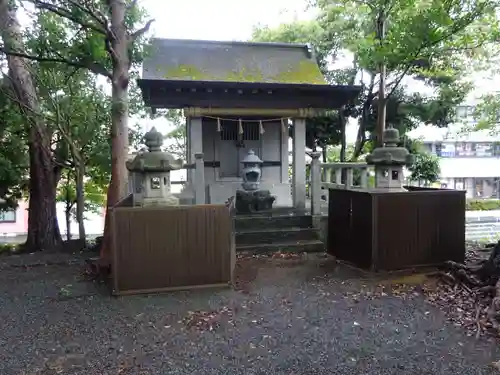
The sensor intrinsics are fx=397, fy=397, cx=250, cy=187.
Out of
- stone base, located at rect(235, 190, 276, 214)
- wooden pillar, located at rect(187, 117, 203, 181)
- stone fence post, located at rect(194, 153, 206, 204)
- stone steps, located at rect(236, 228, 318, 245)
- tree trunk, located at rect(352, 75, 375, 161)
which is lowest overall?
stone steps, located at rect(236, 228, 318, 245)

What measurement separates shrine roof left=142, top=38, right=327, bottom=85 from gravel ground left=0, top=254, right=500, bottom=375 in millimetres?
5149

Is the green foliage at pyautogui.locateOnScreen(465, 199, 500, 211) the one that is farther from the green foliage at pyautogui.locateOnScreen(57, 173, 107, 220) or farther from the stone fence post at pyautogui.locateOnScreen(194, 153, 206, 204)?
the green foliage at pyautogui.locateOnScreen(57, 173, 107, 220)

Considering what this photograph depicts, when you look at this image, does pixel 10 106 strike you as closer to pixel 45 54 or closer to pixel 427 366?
pixel 45 54

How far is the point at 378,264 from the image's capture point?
6.49 m

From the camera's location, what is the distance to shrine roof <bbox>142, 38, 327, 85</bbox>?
9281 mm

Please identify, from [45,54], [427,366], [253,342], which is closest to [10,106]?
[45,54]

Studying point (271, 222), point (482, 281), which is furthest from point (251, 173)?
point (482, 281)

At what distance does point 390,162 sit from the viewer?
689 centimetres

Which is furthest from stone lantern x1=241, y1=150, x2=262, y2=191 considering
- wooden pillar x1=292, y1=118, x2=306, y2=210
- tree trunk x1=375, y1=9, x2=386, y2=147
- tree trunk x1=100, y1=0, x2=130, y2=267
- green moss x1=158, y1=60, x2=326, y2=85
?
tree trunk x1=375, y1=9, x2=386, y2=147

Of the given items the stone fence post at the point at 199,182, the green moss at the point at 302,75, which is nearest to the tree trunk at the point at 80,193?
the stone fence post at the point at 199,182

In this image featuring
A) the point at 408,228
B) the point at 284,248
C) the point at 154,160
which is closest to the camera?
the point at 154,160

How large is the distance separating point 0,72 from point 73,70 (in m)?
1.69

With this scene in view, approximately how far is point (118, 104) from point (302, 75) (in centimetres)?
499

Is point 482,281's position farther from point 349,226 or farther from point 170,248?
point 170,248
